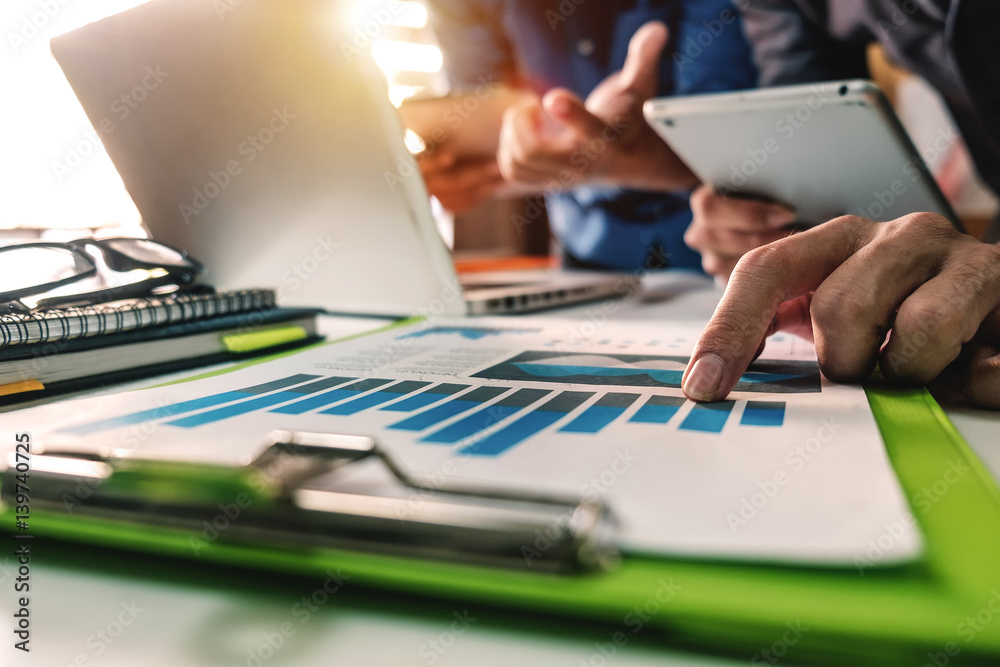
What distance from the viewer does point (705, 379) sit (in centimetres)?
32

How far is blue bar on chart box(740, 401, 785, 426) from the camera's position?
29cm

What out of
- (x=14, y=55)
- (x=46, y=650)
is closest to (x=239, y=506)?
(x=46, y=650)

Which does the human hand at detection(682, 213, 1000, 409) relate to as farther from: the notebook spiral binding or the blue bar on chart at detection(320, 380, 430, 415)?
the notebook spiral binding

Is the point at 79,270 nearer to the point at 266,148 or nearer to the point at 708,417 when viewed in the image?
the point at 266,148

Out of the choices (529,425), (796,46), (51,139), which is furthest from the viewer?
(796,46)

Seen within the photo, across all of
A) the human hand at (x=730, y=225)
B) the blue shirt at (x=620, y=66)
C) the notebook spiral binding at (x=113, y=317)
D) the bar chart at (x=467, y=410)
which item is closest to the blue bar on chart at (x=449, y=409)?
the bar chart at (x=467, y=410)

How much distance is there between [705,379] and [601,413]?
6 centimetres

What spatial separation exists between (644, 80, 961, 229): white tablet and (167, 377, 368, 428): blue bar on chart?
1.27 feet

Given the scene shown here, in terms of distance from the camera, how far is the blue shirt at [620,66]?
126 centimetres

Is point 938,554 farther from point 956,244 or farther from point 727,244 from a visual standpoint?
point 727,244

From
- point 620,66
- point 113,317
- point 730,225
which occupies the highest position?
point 620,66

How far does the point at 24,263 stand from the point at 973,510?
23.8 inches

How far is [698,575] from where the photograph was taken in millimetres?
168

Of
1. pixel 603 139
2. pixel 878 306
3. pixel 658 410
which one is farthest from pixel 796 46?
pixel 658 410
